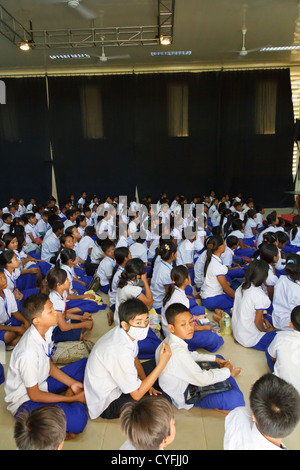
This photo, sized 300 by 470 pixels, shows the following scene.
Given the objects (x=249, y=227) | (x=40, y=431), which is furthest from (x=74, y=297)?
(x=249, y=227)

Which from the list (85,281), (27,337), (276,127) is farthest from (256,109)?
(27,337)

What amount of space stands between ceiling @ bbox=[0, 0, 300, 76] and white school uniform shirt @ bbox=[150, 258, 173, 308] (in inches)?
171

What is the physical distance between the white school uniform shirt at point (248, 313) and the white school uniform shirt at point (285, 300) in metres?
0.20

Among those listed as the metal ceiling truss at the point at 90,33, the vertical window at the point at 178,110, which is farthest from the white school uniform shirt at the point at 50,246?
the vertical window at the point at 178,110

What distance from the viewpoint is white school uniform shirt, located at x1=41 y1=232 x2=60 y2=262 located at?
182 inches

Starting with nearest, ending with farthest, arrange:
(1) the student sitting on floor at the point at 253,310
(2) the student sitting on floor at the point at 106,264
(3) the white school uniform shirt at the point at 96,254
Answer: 1. (1) the student sitting on floor at the point at 253,310
2. (2) the student sitting on floor at the point at 106,264
3. (3) the white school uniform shirt at the point at 96,254

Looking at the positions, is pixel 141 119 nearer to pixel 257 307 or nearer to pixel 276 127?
pixel 276 127

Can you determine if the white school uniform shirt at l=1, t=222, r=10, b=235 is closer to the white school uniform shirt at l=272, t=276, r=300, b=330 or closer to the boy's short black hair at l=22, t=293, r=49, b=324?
the boy's short black hair at l=22, t=293, r=49, b=324

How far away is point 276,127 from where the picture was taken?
9383mm

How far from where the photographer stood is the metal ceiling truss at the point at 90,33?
5430mm

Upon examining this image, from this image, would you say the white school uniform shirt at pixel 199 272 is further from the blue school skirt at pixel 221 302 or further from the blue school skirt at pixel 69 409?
the blue school skirt at pixel 69 409

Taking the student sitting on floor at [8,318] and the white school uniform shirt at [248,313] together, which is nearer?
the white school uniform shirt at [248,313]

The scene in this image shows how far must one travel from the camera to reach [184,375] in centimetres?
193

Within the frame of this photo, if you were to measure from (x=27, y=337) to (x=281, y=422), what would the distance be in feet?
4.55
